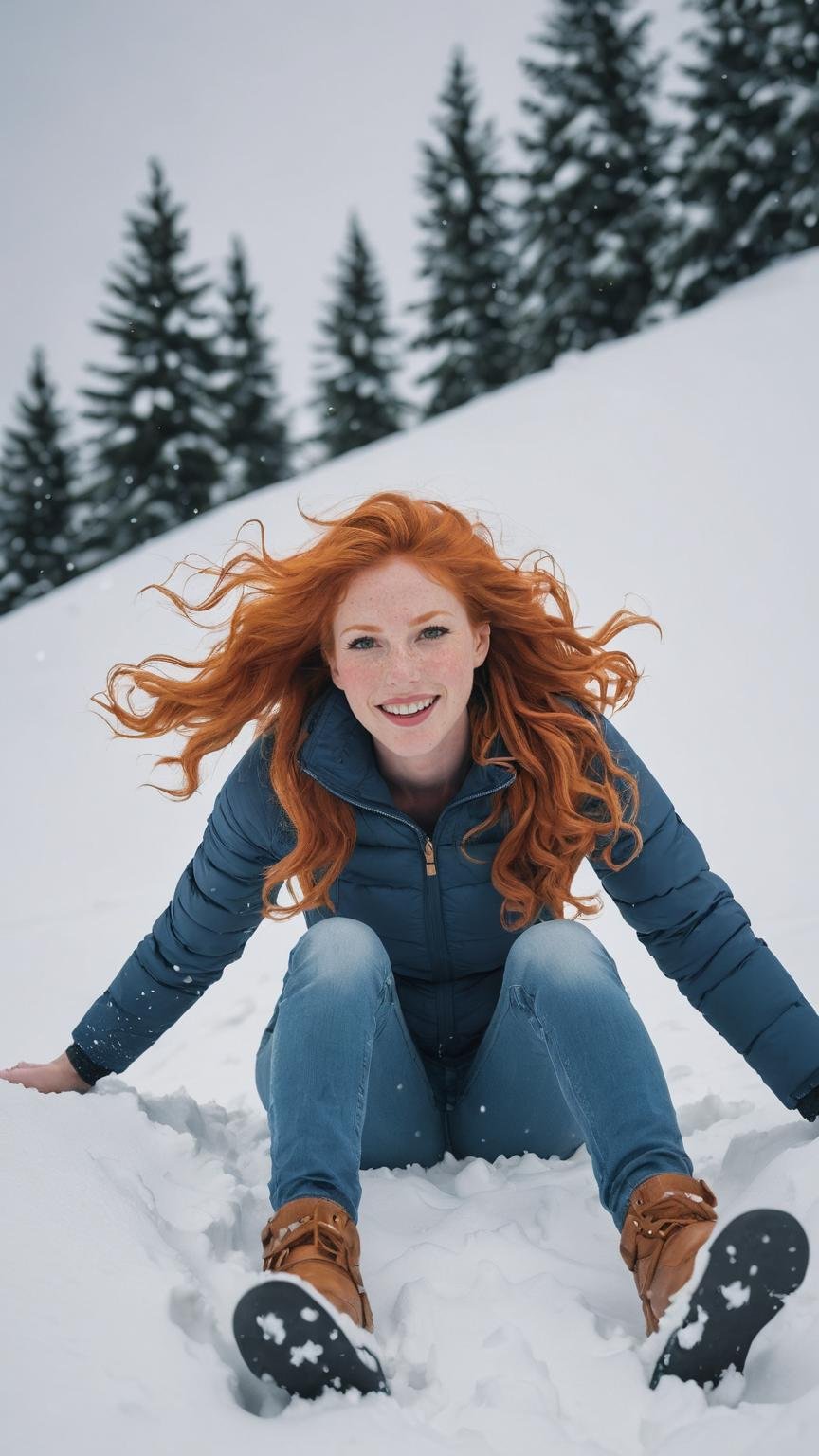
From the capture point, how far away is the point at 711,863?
4.93 m

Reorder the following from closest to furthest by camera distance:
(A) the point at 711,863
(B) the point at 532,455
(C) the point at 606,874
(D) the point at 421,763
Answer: (C) the point at 606,874, (D) the point at 421,763, (A) the point at 711,863, (B) the point at 532,455

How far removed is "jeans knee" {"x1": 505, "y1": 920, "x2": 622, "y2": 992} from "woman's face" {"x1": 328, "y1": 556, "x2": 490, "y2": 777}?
1.48ft

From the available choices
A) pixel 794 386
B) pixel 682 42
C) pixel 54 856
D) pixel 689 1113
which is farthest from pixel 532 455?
pixel 682 42

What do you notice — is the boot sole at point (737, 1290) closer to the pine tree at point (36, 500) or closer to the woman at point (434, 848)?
the woman at point (434, 848)

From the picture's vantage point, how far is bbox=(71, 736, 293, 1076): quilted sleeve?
7.34ft

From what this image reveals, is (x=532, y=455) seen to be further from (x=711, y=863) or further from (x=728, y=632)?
(x=711, y=863)

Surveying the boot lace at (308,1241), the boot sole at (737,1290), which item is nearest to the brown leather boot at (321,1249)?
the boot lace at (308,1241)

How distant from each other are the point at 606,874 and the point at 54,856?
5.46 meters

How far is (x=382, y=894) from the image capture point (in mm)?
2244

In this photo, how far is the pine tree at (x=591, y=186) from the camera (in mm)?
17938

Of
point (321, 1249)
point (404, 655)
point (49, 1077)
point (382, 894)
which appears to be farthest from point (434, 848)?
point (49, 1077)

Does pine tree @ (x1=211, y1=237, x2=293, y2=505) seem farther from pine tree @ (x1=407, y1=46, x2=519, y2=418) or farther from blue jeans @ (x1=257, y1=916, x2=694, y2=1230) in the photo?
blue jeans @ (x1=257, y1=916, x2=694, y2=1230)

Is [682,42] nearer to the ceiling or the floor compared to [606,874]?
nearer to the ceiling

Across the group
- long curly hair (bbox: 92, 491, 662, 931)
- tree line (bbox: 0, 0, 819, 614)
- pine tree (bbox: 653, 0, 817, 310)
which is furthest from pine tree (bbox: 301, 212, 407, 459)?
long curly hair (bbox: 92, 491, 662, 931)
